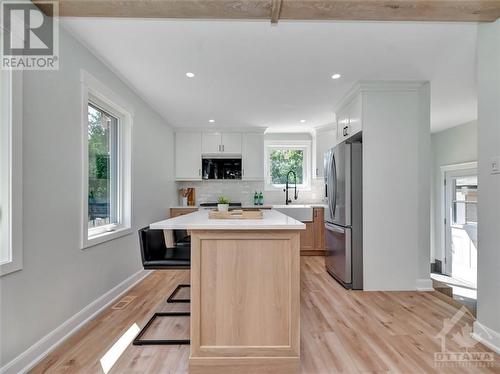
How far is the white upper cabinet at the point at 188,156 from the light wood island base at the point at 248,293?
11.6 feet

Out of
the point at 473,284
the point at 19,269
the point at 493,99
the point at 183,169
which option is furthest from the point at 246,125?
the point at 473,284

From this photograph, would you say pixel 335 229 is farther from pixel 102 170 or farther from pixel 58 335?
pixel 58 335

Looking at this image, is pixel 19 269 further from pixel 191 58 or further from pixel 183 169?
pixel 183 169

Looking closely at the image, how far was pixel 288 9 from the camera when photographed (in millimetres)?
1628

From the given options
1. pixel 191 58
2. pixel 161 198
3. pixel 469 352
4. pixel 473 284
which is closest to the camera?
pixel 469 352

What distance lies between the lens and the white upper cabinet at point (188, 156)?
503 centimetres

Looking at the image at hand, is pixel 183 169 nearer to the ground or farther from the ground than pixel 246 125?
nearer to the ground

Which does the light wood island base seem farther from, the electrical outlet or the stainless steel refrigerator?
the stainless steel refrigerator

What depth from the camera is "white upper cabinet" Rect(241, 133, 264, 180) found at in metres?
5.04

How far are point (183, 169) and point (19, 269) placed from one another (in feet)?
11.6

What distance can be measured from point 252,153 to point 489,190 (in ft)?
11.9

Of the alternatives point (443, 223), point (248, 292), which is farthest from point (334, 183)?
point (443, 223)

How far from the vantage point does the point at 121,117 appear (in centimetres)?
307

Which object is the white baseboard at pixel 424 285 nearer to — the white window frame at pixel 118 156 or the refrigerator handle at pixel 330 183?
the refrigerator handle at pixel 330 183
